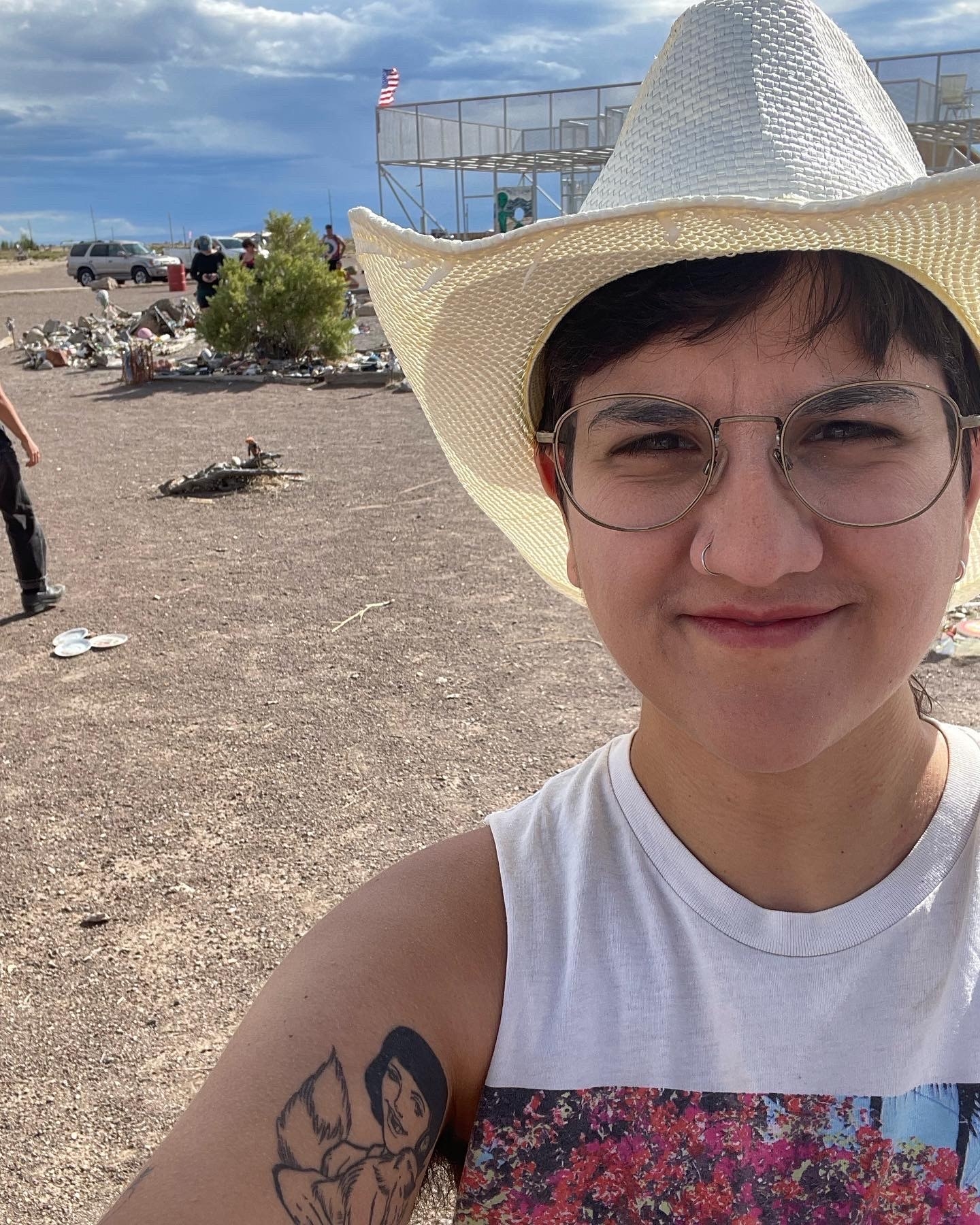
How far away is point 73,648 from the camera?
19.4ft

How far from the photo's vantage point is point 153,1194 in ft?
3.55

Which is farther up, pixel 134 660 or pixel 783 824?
pixel 783 824

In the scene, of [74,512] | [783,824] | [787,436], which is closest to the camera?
[787,436]

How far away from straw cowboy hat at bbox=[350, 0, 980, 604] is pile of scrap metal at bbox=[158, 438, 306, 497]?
27.2ft

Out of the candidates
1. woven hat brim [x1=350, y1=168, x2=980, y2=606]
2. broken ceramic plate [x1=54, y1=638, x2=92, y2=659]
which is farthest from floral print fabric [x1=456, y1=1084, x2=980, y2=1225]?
broken ceramic plate [x1=54, y1=638, x2=92, y2=659]

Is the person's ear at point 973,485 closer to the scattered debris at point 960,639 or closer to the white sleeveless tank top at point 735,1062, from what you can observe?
the white sleeveless tank top at point 735,1062

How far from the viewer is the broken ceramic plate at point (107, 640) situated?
5930mm

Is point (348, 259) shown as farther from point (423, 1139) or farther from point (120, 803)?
point (423, 1139)

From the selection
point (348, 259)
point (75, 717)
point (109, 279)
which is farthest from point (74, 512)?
point (348, 259)

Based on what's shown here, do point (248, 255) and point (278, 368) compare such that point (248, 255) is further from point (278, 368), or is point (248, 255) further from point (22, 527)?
point (22, 527)

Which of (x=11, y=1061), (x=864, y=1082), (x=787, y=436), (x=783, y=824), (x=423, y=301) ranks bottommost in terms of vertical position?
(x=11, y=1061)

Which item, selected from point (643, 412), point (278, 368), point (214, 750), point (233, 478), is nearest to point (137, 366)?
point (278, 368)

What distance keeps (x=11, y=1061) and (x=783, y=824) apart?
2.59 meters

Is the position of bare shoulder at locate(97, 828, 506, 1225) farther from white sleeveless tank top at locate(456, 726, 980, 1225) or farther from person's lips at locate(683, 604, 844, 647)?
person's lips at locate(683, 604, 844, 647)
